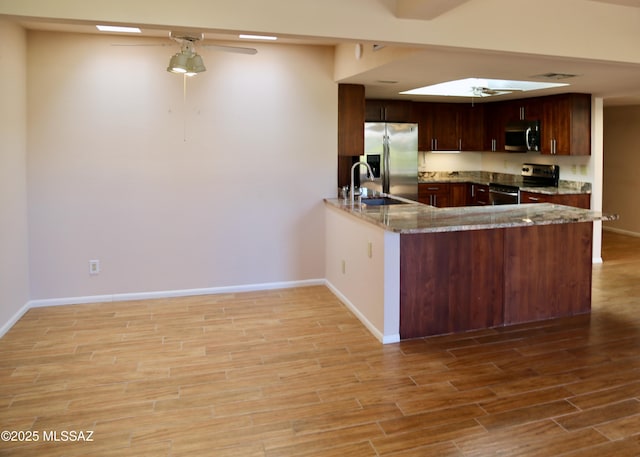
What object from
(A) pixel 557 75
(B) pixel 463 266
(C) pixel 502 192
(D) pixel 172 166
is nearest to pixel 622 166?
(C) pixel 502 192

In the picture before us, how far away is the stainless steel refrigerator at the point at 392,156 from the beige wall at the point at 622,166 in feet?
13.2

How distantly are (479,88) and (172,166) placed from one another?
3.58 meters

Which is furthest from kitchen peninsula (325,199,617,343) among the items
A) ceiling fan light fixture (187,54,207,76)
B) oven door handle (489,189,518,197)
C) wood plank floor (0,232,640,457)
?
oven door handle (489,189,518,197)

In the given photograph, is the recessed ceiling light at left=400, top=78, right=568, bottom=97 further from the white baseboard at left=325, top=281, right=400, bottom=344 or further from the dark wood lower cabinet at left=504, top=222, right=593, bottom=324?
the white baseboard at left=325, top=281, right=400, bottom=344

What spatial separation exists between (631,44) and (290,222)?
338 cm

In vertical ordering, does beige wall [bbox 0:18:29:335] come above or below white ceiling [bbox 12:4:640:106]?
below

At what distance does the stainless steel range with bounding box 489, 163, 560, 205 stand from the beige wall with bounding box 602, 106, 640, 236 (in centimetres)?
224

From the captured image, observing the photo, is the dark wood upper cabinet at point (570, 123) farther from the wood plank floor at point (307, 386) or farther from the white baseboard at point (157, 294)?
the white baseboard at point (157, 294)

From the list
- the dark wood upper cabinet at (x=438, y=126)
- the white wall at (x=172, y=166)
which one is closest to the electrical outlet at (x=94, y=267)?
the white wall at (x=172, y=166)

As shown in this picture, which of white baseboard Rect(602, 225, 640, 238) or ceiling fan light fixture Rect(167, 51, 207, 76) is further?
white baseboard Rect(602, 225, 640, 238)

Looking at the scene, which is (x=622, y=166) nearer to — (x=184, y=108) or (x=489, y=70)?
(x=489, y=70)

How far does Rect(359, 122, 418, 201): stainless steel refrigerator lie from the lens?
667 centimetres

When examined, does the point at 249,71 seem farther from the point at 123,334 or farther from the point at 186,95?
the point at 123,334

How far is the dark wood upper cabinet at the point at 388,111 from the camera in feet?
22.2
